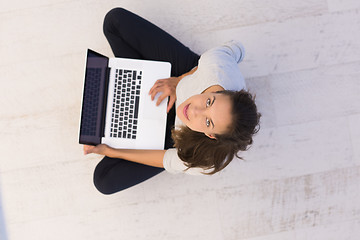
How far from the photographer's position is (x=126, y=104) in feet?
3.95

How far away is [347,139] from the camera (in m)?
1.43

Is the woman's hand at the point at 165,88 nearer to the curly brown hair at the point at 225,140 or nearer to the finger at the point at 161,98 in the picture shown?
the finger at the point at 161,98

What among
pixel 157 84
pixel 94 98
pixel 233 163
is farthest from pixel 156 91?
pixel 233 163

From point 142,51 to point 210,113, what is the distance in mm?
568

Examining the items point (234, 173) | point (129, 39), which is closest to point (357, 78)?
point (234, 173)

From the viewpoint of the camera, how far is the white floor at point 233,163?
54.3 inches

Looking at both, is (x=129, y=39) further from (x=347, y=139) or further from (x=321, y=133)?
(x=347, y=139)

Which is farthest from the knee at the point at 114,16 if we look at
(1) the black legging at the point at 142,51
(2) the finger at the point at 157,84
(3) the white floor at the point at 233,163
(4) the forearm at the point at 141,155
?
(4) the forearm at the point at 141,155

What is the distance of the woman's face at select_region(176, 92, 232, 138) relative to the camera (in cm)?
84

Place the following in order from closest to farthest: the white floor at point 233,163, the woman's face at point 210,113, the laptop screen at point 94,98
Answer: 1. the woman's face at point 210,113
2. the laptop screen at point 94,98
3. the white floor at point 233,163

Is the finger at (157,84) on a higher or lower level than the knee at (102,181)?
higher

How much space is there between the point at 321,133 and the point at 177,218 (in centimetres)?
84

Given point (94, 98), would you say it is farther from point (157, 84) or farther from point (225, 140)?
point (225, 140)

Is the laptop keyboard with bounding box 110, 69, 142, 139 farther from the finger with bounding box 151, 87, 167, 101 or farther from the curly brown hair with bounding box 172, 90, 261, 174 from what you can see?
the curly brown hair with bounding box 172, 90, 261, 174
